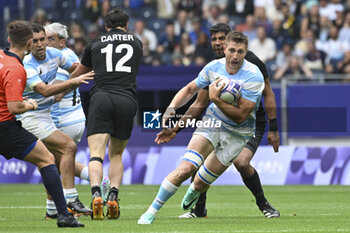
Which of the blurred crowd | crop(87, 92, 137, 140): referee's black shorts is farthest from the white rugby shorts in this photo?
the blurred crowd

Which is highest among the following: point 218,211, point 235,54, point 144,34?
point 235,54

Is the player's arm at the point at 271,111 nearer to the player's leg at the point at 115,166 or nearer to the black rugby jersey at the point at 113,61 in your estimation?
the black rugby jersey at the point at 113,61

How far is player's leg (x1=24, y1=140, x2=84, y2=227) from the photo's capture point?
27.8ft

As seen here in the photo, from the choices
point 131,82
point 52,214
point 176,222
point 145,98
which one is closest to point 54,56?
point 131,82

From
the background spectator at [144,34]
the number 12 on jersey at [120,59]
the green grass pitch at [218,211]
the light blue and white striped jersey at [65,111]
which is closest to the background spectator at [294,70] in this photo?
the green grass pitch at [218,211]

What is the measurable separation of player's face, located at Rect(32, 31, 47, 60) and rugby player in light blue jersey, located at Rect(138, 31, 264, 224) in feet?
6.35

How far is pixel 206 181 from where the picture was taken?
9.77 meters

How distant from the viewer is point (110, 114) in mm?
9977

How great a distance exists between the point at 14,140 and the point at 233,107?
99.8 inches

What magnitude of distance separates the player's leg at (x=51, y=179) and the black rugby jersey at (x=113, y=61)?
1.73 meters

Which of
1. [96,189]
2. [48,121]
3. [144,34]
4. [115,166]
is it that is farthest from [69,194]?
[144,34]

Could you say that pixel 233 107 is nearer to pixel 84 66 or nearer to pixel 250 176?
pixel 250 176

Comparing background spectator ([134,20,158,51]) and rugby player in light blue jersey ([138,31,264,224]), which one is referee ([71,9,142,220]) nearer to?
rugby player in light blue jersey ([138,31,264,224])

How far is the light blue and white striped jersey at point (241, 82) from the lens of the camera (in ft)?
31.2
